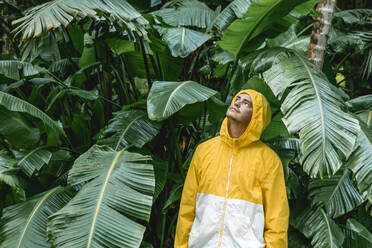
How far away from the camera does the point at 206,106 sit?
9.36ft

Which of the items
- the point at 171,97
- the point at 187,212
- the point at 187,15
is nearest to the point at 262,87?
the point at 171,97

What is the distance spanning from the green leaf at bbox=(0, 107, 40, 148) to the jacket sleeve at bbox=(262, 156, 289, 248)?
6.66 feet

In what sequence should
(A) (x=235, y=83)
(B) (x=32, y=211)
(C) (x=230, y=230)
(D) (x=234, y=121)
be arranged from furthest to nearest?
(A) (x=235, y=83) → (B) (x=32, y=211) → (D) (x=234, y=121) → (C) (x=230, y=230)

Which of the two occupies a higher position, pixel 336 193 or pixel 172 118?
pixel 172 118

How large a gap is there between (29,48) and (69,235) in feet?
4.88

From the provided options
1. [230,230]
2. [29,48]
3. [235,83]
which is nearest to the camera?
[230,230]

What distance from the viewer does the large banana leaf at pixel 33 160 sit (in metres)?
2.72

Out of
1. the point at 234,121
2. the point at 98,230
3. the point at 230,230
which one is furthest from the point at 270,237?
the point at 98,230

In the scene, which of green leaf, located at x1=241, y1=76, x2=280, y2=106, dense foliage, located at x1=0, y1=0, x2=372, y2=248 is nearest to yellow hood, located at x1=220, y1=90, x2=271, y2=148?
dense foliage, located at x1=0, y1=0, x2=372, y2=248

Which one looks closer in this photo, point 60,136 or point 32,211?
point 32,211

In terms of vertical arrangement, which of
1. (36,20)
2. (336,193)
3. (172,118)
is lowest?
(336,193)

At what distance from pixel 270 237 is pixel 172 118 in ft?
4.14

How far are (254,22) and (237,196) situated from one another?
4.48ft

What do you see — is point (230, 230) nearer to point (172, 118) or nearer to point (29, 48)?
point (172, 118)
